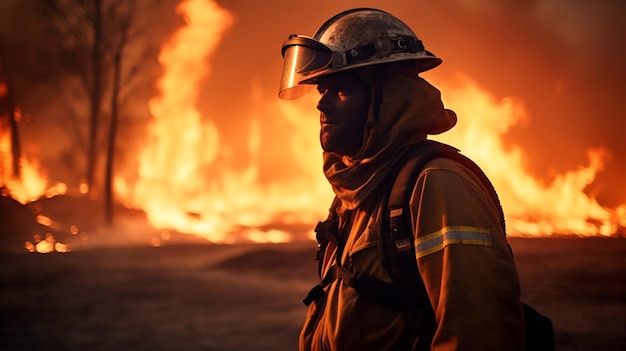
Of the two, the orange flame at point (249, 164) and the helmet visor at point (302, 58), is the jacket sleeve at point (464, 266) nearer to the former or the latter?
the helmet visor at point (302, 58)

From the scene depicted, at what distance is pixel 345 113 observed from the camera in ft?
7.54

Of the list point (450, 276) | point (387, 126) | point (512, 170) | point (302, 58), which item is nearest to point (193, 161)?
point (512, 170)

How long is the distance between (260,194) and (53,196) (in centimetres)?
645

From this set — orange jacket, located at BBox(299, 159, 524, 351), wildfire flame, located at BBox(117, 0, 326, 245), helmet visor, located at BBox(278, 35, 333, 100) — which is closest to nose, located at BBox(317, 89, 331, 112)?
helmet visor, located at BBox(278, 35, 333, 100)

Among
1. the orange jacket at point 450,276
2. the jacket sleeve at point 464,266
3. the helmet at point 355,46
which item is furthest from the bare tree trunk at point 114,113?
the jacket sleeve at point 464,266

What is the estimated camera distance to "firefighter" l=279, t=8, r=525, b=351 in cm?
173

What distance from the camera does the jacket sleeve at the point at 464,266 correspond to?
169 cm

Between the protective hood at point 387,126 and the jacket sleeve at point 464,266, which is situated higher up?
the protective hood at point 387,126

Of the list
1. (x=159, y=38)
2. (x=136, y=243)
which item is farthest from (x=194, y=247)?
(x=159, y=38)

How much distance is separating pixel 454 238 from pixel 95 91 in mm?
19138

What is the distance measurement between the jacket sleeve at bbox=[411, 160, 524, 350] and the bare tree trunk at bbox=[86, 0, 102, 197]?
18.6 metres

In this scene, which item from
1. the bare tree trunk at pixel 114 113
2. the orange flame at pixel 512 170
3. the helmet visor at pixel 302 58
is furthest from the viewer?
the bare tree trunk at pixel 114 113

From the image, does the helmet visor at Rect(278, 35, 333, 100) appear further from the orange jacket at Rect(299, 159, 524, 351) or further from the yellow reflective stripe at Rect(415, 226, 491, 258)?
the yellow reflective stripe at Rect(415, 226, 491, 258)

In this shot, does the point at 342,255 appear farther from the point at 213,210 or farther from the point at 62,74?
the point at 62,74
